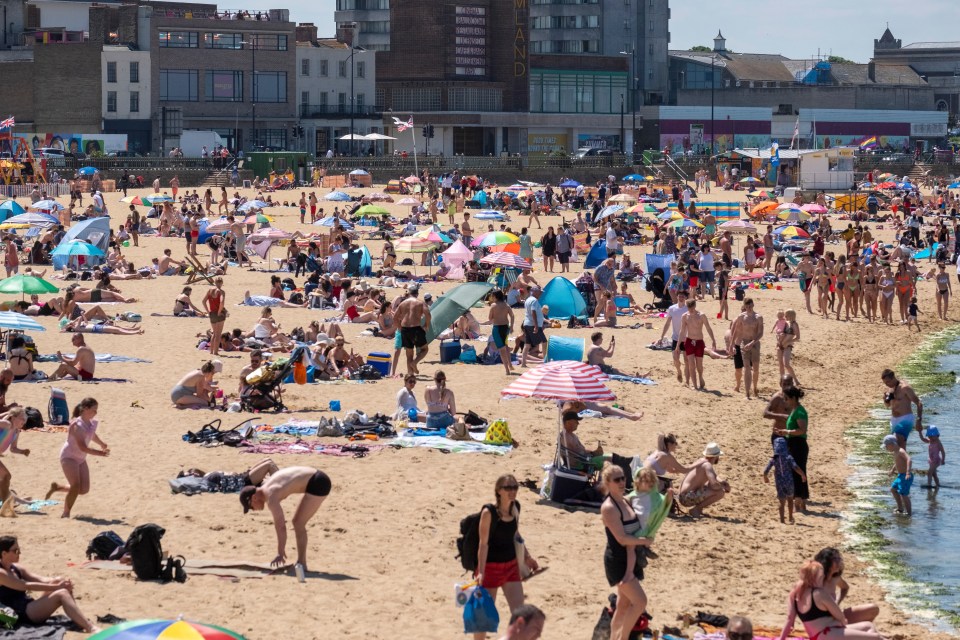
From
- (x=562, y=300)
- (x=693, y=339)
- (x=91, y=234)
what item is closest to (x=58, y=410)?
(x=693, y=339)

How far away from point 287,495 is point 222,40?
7042 centimetres

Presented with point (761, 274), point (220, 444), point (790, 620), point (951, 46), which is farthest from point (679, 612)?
point (951, 46)

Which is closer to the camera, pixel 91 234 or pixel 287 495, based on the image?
pixel 287 495

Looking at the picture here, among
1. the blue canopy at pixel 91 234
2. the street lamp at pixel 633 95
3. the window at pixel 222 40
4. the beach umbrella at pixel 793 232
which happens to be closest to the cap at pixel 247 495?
the blue canopy at pixel 91 234

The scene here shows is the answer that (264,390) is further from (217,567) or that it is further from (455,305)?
(217,567)

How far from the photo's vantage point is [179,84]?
77.7 metres

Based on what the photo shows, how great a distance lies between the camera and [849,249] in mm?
38344

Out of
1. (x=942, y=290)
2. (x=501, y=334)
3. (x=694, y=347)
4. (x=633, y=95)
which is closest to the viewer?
(x=694, y=347)

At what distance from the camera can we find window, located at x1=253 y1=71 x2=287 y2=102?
8006 cm

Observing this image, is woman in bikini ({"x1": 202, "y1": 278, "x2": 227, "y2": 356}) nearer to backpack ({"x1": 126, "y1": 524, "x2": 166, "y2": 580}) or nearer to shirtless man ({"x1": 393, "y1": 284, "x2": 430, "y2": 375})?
shirtless man ({"x1": 393, "y1": 284, "x2": 430, "y2": 375})

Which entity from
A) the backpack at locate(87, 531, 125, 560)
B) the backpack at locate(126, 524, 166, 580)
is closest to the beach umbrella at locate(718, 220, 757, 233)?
the backpack at locate(87, 531, 125, 560)

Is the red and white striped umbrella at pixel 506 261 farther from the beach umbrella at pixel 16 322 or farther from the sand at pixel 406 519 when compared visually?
the beach umbrella at pixel 16 322

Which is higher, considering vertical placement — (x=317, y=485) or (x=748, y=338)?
(x=748, y=338)

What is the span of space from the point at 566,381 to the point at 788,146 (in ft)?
305
